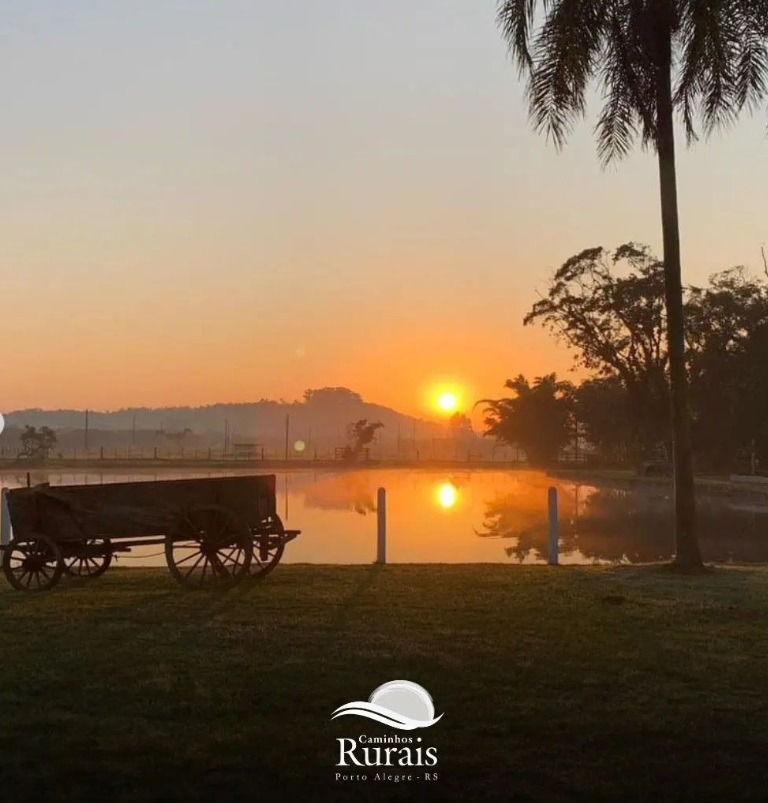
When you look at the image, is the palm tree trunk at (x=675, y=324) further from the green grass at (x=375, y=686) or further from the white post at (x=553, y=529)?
the green grass at (x=375, y=686)

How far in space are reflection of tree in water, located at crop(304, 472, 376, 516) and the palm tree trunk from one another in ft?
53.5

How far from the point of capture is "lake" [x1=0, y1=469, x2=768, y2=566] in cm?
1812

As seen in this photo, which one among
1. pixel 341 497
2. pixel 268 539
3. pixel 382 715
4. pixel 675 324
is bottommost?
pixel 382 715

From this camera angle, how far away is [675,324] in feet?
44.5

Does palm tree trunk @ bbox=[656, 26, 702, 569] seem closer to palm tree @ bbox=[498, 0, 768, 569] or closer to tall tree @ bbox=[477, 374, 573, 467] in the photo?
palm tree @ bbox=[498, 0, 768, 569]

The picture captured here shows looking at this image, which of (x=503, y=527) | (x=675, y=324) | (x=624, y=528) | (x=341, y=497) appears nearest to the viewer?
(x=675, y=324)

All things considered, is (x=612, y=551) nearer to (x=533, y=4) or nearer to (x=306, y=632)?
(x=533, y=4)

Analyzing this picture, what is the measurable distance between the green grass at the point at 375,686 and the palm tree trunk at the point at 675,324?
3237 millimetres

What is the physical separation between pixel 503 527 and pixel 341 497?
1402cm

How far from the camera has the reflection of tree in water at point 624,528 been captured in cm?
1908

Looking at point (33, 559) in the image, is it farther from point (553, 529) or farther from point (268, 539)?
point (553, 529)

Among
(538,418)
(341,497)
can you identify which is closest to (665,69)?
(341,497)

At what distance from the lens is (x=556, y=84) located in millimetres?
13336

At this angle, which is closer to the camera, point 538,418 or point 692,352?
point 692,352
